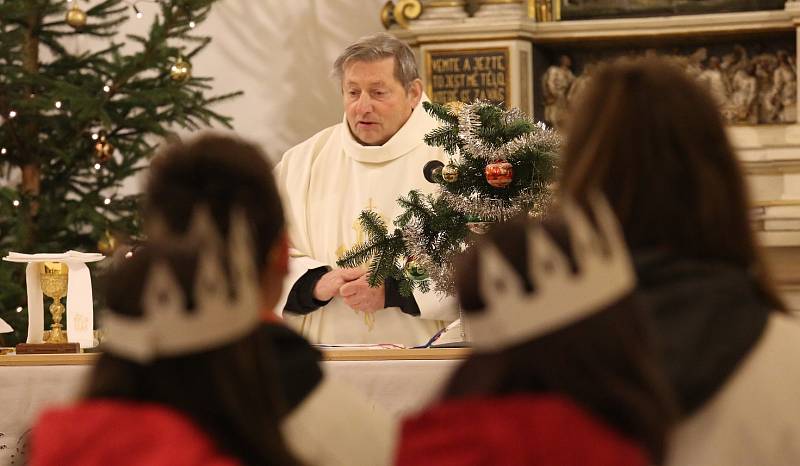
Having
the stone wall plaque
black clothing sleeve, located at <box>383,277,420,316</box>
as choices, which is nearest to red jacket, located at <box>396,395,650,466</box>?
black clothing sleeve, located at <box>383,277,420,316</box>

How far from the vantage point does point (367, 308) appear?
4477mm

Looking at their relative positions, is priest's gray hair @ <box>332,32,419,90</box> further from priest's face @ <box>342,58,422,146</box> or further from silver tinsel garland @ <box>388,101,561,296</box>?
silver tinsel garland @ <box>388,101,561,296</box>

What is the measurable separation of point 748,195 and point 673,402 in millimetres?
384

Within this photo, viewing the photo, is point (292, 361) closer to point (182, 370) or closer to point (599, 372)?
point (182, 370)

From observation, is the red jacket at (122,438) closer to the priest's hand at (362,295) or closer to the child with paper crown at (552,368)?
the child with paper crown at (552,368)

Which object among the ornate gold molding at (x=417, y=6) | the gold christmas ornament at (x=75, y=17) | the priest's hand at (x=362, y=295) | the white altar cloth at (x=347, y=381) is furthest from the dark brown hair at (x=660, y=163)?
the ornate gold molding at (x=417, y=6)

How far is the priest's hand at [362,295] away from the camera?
442cm

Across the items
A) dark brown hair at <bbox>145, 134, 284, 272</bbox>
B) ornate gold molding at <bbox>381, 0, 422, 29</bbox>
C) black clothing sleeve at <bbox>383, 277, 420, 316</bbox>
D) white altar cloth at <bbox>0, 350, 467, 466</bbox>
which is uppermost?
ornate gold molding at <bbox>381, 0, 422, 29</bbox>

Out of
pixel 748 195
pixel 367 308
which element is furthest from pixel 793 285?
pixel 748 195

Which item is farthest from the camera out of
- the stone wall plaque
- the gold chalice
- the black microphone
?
the stone wall plaque

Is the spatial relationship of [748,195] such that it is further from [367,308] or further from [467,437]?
[367,308]

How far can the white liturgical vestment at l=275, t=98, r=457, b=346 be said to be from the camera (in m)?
4.91

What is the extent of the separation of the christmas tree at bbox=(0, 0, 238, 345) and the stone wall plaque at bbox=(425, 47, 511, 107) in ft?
3.99

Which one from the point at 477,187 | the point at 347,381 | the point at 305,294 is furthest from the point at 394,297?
the point at 347,381
